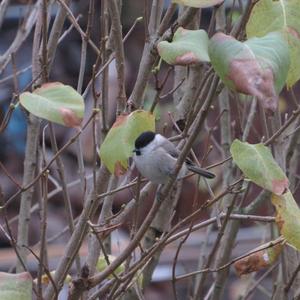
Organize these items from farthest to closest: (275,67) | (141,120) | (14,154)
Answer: (14,154) < (141,120) < (275,67)

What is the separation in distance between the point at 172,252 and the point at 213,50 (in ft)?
10.3

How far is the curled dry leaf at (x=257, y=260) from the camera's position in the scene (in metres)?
1.83

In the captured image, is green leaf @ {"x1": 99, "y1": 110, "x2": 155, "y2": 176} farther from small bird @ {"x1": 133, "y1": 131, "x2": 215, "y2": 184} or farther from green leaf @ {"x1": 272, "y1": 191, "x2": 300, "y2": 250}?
small bird @ {"x1": 133, "y1": 131, "x2": 215, "y2": 184}

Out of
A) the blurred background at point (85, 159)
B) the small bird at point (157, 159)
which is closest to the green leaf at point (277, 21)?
the small bird at point (157, 159)

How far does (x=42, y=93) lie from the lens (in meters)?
1.34

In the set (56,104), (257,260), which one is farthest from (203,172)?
(56,104)

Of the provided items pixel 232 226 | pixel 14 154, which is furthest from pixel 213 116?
pixel 232 226

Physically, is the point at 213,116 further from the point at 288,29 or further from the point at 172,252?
the point at 288,29

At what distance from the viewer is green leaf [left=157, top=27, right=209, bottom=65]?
1246 mm

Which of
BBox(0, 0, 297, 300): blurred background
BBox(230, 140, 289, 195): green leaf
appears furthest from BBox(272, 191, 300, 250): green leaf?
BBox(0, 0, 297, 300): blurred background

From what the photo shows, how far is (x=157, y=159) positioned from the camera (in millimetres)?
2129

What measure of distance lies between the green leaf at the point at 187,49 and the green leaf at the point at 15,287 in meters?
0.51

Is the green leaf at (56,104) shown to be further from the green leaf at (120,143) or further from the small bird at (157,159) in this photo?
the small bird at (157,159)

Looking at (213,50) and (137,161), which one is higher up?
(213,50)
